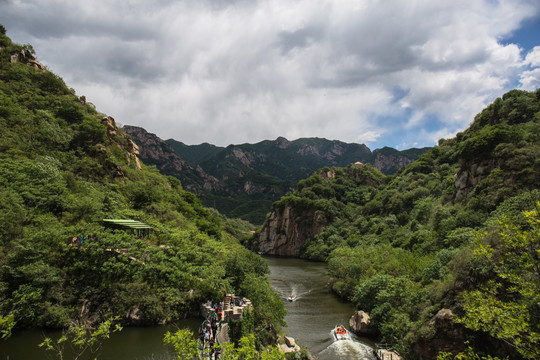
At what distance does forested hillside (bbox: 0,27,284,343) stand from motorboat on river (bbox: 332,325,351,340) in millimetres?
7282

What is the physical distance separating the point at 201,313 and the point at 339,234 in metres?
68.2

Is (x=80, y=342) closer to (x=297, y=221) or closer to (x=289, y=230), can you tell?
(x=289, y=230)

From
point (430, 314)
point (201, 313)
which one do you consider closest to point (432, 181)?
point (430, 314)

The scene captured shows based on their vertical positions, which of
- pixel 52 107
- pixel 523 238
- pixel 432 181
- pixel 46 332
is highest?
pixel 52 107

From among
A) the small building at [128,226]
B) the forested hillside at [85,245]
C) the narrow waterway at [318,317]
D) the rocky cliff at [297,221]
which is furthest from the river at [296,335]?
the rocky cliff at [297,221]

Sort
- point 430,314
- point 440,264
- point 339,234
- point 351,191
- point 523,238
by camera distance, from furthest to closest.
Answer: point 351,191, point 339,234, point 440,264, point 430,314, point 523,238

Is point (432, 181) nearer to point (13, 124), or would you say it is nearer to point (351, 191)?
point (351, 191)

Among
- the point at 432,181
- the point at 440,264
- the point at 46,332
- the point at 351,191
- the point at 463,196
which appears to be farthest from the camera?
the point at 351,191

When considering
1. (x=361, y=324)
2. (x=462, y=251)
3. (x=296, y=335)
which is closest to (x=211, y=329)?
(x=296, y=335)

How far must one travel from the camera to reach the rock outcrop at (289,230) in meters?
98.1

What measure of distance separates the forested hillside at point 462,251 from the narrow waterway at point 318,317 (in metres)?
2.38

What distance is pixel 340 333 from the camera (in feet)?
90.5

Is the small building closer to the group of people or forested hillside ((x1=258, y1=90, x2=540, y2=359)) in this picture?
the group of people

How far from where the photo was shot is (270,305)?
77.6ft
